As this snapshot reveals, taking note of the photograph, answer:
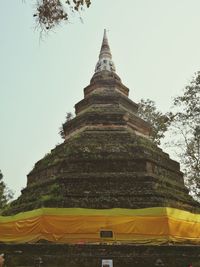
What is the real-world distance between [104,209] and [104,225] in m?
0.53

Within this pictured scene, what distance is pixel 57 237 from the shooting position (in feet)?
31.8

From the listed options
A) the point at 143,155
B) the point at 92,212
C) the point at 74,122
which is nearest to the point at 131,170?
the point at 143,155

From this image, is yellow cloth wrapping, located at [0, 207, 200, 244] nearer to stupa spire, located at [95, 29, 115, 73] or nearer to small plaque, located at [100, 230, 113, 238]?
small plaque, located at [100, 230, 113, 238]

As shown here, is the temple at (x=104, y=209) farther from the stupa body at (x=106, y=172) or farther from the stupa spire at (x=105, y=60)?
the stupa spire at (x=105, y=60)

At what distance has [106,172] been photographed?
11531 millimetres

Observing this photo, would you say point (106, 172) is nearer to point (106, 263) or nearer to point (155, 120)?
point (106, 263)

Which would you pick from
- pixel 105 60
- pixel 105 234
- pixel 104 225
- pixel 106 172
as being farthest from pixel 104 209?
pixel 105 60

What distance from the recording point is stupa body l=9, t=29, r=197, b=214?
34.9ft

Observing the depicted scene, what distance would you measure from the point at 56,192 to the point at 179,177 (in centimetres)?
531

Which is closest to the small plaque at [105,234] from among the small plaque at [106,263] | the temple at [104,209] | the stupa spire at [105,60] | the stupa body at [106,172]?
the temple at [104,209]

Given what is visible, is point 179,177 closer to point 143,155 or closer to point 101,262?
point 143,155

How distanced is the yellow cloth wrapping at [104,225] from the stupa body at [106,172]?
57 cm

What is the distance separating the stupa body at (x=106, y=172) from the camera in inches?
419

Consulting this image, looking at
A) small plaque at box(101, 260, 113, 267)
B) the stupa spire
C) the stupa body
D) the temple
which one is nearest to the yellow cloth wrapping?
the temple
